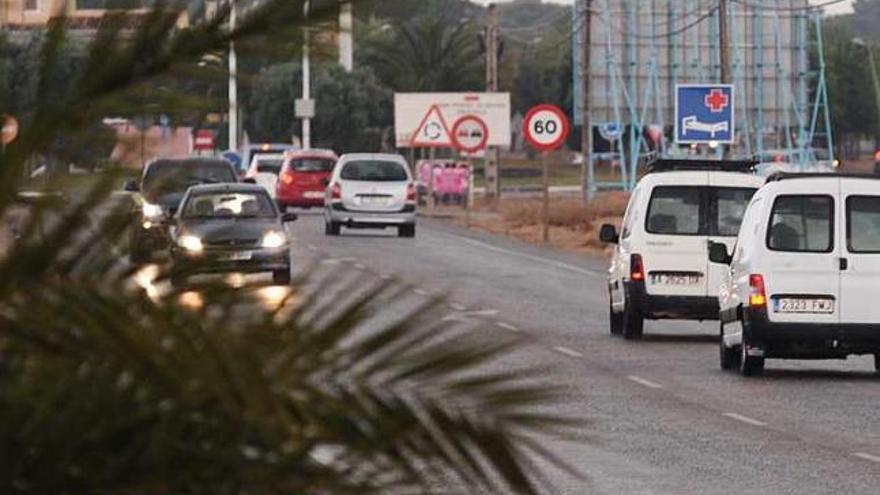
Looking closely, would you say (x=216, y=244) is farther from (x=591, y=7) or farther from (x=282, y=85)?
(x=591, y=7)

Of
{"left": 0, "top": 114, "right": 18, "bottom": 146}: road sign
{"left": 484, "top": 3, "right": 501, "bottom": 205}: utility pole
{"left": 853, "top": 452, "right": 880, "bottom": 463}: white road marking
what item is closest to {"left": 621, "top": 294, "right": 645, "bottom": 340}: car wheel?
{"left": 853, "top": 452, "right": 880, "bottom": 463}: white road marking

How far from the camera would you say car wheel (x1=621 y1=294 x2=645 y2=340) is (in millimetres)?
26594

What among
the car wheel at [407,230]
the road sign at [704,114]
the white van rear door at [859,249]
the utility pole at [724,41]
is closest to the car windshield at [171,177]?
the white van rear door at [859,249]

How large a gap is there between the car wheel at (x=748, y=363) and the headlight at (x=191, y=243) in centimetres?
1987

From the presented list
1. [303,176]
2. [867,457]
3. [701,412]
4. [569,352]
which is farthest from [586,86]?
[867,457]

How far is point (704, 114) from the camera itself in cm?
4891

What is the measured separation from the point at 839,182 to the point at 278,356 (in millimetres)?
20665

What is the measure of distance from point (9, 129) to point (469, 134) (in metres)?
58.8

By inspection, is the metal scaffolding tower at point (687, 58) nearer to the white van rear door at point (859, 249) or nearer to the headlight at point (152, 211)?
the white van rear door at point (859, 249)

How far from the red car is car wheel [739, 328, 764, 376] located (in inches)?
1629

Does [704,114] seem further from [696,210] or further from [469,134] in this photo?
[696,210]

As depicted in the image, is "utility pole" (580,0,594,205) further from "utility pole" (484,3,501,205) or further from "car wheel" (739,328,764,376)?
"car wheel" (739,328,764,376)

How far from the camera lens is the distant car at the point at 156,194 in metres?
2.01

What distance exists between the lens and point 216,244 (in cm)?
206
